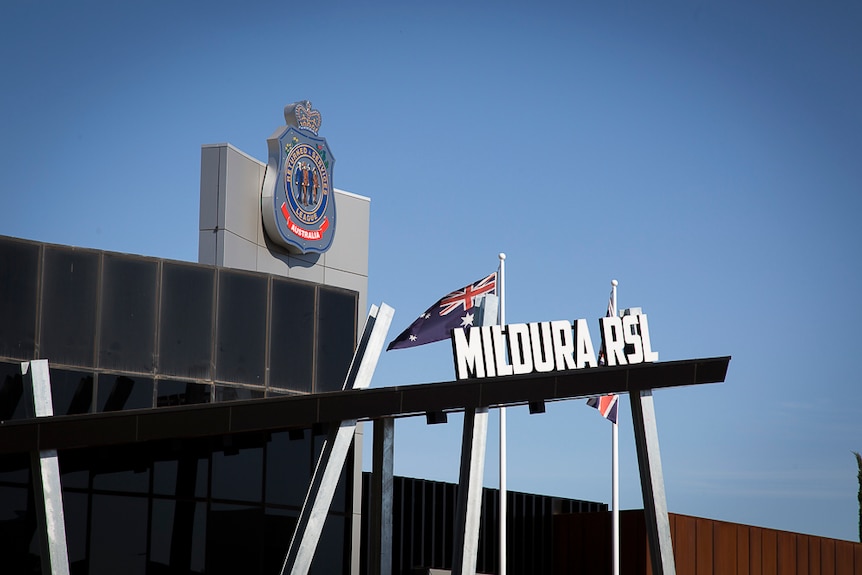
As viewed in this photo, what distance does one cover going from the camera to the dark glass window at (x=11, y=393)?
23.5 metres

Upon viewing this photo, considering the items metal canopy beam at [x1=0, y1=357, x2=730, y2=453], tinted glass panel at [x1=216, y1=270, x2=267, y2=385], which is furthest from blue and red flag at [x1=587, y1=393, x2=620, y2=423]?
metal canopy beam at [x1=0, y1=357, x2=730, y2=453]

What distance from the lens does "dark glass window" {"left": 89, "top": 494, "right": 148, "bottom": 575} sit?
80.4 ft

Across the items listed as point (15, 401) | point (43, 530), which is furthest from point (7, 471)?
point (43, 530)

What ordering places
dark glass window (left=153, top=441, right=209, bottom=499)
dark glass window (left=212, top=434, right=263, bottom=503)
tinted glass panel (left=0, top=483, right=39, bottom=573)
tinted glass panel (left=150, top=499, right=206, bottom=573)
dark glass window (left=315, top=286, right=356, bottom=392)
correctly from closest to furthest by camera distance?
1. tinted glass panel (left=0, top=483, right=39, bottom=573)
2. tinted glass panel (left=150, top=499, right=206, bottom=573)
3. dark glass window (left=153, top=441, right=209, bottom=499)
4. dark glass window (left=212, top=434, right=263, bottom=503)
5. dark glass window (left=315, top=286, right=356, bottom=392)

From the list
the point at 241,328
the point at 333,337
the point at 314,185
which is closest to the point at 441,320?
the point at 241,328

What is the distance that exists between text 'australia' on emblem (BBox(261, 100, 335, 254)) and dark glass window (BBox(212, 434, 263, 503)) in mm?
6660

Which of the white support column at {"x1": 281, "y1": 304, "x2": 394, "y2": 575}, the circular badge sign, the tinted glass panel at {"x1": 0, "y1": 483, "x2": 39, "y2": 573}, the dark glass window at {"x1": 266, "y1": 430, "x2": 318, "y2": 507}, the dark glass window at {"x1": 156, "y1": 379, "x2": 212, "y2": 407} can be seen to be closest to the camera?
the white support column at {"x1": 281, "y1": 304, "x2": 394, "y2": 575}

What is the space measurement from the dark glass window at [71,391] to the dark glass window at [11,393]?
65cm

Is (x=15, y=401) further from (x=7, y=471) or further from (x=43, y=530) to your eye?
(x=43, y=530)

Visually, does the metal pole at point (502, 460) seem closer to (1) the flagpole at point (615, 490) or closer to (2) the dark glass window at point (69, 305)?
(1) the flagpole at point (615, 490)

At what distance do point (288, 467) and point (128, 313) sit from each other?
5.11m

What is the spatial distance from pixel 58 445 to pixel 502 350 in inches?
276

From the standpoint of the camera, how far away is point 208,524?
86.3 feet

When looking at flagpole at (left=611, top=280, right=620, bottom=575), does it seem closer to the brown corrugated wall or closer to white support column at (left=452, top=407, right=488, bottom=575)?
the brown corrugated wall
